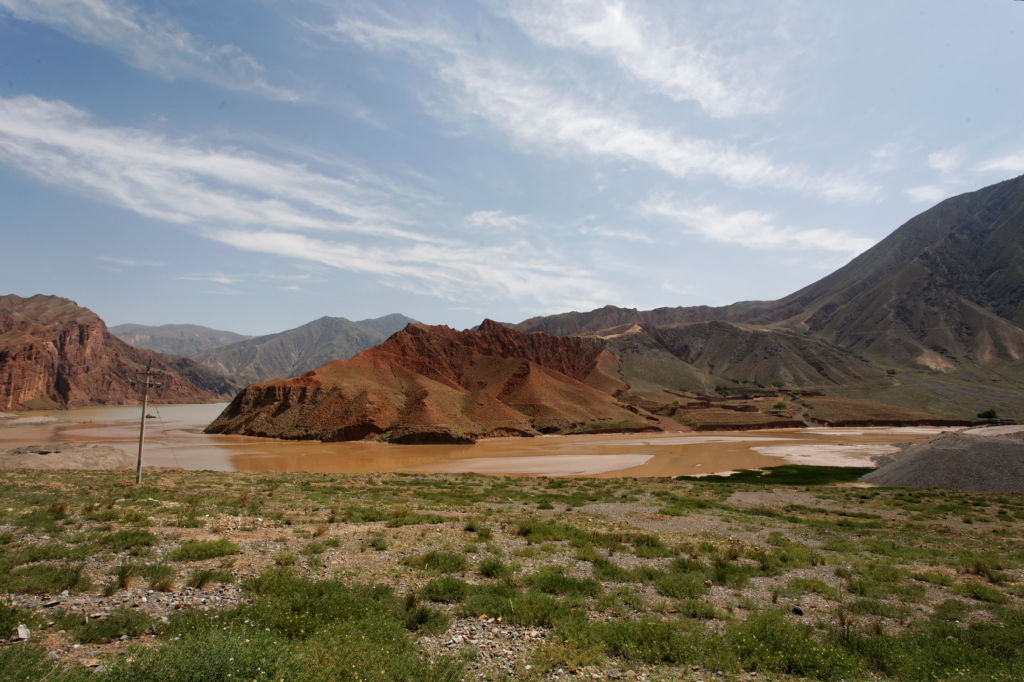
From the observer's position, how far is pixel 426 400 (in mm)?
78125

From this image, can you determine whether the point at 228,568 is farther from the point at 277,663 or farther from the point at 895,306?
the point at 895,306

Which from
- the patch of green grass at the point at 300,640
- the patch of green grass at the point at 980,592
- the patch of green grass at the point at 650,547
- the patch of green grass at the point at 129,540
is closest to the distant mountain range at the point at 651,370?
the patch of green grass at the point at 650,547

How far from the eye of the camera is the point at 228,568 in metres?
9.71

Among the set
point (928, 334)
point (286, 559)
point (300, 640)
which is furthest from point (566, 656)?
point (928, 334)

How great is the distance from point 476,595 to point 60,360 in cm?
20547

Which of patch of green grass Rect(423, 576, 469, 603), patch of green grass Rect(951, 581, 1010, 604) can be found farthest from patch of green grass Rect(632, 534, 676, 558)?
patch of green grass Rect(951, 581, 1010, 604)

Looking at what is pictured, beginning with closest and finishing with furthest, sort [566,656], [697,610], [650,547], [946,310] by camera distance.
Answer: [566,656] → [697,610] → [650,547] → [946,310]

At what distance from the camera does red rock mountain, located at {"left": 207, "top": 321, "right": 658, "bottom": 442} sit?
74062 millimetres

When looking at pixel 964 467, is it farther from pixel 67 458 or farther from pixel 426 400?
pixel 426 400

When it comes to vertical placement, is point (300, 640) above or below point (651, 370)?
below

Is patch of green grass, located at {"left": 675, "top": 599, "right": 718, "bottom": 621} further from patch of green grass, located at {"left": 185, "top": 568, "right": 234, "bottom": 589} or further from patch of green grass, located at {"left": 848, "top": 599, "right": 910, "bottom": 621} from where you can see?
patch of green grass, located at {"left": 185, "top": 568, "right": 234, "bottom": 589}

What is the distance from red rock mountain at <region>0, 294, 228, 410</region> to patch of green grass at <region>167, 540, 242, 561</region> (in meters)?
152

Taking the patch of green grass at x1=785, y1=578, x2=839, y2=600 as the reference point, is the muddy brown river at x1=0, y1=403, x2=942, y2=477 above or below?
below

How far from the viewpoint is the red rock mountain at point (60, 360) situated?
137375 millimetres
